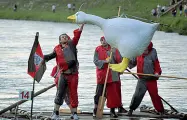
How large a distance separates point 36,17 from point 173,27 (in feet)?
115

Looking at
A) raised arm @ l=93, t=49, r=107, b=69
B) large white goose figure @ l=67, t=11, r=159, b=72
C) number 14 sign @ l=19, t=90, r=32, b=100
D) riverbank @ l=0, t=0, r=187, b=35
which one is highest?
large white goose figure @ l=67, t=11, r=159, b=72

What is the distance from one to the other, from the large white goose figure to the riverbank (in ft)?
166

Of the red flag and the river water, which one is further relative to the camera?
the river water

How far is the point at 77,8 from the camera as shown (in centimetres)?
10231

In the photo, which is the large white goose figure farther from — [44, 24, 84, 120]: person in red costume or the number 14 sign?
the number 14 sign

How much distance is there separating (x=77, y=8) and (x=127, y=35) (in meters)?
84.7

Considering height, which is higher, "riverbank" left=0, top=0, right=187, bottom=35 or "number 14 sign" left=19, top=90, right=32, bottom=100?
"number 14 sign" left=19, top=90, right=32, bottom=100

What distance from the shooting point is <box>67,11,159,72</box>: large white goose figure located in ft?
58.3

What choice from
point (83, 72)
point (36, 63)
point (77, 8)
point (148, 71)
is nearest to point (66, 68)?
point (36, 63)

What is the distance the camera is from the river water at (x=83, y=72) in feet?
86.5

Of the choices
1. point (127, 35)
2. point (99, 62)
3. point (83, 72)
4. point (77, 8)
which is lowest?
point (77, 8)

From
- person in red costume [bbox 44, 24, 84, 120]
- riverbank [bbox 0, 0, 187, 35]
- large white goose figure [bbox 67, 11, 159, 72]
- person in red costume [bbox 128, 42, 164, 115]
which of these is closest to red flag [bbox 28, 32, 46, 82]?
person in red costume [bbox 44, 24, 84, 120]

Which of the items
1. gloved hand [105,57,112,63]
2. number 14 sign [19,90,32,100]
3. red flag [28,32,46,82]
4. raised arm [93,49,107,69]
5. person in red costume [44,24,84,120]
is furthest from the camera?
raised arm [93,49,107,69]

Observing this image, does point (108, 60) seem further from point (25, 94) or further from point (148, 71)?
point (25, 94)
